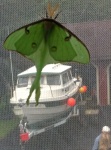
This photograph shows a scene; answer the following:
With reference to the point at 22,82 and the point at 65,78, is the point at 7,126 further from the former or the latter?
the point at 65,78

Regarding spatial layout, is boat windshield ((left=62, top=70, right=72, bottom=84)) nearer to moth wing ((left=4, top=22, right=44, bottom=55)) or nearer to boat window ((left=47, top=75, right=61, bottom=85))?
boat window ((left=47, top=75, right=61, bottom=85))

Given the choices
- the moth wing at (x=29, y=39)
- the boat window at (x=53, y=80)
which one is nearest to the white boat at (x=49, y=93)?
the boat window at (x=53, y=80)

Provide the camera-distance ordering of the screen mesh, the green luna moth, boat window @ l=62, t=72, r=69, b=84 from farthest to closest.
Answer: the screen mesh → boat window @ l=62, t=72, r=69, b=84 → the green luna moth

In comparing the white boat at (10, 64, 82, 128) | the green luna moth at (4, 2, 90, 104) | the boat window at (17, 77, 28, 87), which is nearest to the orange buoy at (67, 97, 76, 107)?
the white boat at (10, 64, 82, 128)

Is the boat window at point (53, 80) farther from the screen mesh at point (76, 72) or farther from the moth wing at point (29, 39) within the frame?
the moth wing at point (29, 39)

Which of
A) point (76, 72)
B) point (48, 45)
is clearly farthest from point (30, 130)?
point (48, 45)

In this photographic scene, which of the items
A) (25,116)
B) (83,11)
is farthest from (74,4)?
(25,116)
